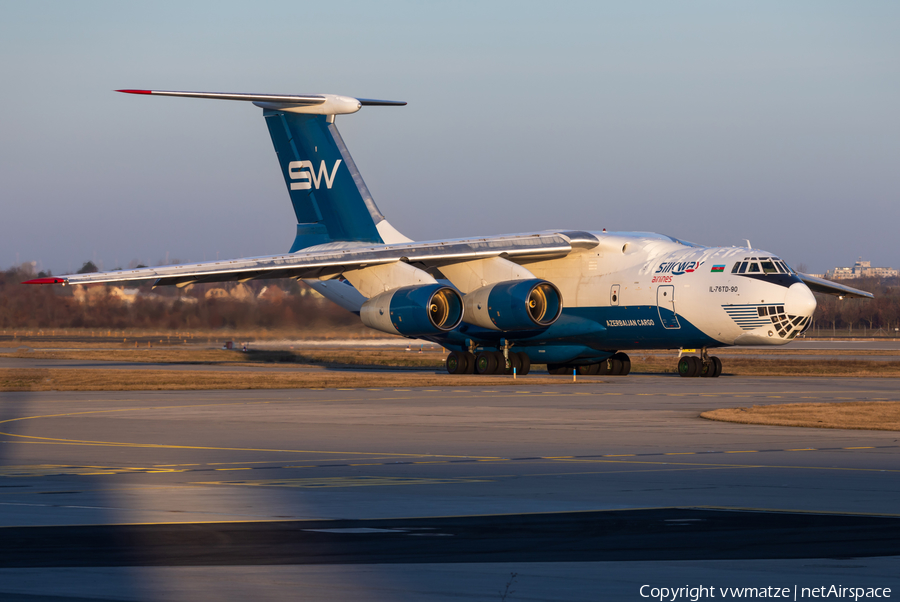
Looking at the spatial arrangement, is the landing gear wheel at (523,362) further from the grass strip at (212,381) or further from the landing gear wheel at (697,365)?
the landing gear wheel at (697,365)

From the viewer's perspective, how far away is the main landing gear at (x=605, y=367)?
36500 millimetres

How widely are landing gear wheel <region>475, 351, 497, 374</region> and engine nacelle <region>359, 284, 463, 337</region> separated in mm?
2850

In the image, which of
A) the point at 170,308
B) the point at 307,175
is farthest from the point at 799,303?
the point at 170,308

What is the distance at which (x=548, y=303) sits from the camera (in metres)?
33.1

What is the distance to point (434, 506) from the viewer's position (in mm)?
9320

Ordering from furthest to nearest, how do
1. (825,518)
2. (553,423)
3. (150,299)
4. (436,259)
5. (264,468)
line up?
(150,299), (436,259), (553,423), (264,468), (825,518)

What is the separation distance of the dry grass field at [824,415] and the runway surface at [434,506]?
0.72 m

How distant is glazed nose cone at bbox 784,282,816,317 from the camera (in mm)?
30984

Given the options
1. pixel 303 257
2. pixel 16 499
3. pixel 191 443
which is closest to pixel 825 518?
pixel 16 499

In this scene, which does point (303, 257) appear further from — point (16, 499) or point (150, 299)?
point (16, 499)

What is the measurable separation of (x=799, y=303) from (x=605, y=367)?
7.58m

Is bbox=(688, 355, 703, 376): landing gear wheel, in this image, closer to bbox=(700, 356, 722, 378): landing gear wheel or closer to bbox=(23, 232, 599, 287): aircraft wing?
bbox=(700, 356, 722, 378): landing gear wheel

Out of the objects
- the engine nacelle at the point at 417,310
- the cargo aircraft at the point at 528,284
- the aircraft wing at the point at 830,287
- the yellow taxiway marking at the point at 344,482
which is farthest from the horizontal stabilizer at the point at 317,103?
the yellow taxiway marking at the point at 344,482

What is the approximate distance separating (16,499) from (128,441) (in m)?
5.74
